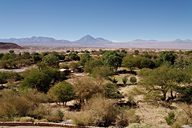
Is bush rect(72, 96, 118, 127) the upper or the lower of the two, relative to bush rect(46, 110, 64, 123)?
upper

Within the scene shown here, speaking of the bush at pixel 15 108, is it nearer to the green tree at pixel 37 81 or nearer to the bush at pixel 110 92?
the bush at pixel 110 92

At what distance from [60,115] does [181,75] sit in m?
19.5

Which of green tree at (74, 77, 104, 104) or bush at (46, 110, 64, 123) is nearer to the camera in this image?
bush at (46, 110, 64, 123)

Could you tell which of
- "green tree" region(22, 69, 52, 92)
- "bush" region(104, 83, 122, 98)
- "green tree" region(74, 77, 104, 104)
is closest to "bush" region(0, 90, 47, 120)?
"green tree" region(74, 77, 104, 104)

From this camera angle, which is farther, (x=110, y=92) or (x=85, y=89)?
(x=110, y=92)

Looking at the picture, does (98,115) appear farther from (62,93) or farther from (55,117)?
(62,93)

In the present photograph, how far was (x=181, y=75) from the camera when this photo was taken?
4088 centimetres

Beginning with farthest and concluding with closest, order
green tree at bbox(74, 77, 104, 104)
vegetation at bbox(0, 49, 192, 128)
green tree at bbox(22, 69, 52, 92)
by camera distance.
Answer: green tree at bbox(22, 69, 52, 92), green tree at bbox(74, 77, 104, 104), vegetation at bbox(0, 49, 192, 128)

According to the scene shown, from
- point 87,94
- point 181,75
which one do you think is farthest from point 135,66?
point 87,94

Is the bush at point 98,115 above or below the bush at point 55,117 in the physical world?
above

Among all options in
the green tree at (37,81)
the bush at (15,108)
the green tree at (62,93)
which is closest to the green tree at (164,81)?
the green tree at (62,93)

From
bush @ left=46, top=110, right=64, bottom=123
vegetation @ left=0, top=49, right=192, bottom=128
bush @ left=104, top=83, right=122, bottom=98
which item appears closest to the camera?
vegetation @ left=0, top=49, right=192, bottom=128

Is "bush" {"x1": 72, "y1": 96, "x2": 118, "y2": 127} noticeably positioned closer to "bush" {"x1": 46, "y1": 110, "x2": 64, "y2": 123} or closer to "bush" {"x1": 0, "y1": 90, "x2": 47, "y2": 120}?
"bush" {"x1": 46, "y1": 110, "x2": 64, "y2": 123}

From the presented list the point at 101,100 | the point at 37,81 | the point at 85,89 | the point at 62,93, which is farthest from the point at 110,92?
the point at 101,100
